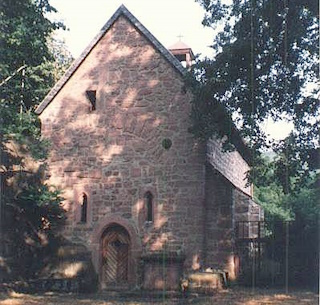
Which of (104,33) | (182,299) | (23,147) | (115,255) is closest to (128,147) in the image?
(23,147)

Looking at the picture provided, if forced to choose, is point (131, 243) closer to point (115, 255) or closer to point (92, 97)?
point (115, 255)

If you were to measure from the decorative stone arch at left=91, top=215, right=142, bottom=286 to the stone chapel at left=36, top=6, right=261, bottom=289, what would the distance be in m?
0.03

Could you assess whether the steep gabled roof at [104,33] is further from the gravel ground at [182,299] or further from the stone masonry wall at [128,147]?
the gravel ground at [182,299]

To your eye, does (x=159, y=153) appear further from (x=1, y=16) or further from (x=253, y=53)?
(x=1, y=16)

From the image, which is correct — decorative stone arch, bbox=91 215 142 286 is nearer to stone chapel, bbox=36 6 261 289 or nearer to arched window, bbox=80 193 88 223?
stone chapel, bbox=36 6 261 289

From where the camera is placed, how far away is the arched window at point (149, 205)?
1619 centimetres

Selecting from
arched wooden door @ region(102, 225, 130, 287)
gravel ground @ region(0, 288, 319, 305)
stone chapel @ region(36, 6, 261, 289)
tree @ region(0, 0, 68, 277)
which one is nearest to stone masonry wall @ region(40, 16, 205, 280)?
stone chapel @ region(36, 6, 261, 289)

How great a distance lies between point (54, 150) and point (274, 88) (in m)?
8.33

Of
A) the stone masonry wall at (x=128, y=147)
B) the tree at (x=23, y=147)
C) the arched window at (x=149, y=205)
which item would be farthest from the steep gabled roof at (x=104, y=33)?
the arched window at (x=149, y=205)

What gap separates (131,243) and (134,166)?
2659mm

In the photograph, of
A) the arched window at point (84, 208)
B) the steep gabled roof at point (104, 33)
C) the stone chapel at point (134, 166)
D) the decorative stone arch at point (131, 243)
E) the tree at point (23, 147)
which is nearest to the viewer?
the tree at point (23, 147)

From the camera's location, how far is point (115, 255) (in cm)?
1650

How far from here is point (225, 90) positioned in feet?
46.4

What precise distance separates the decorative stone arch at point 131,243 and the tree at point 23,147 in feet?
5.20
